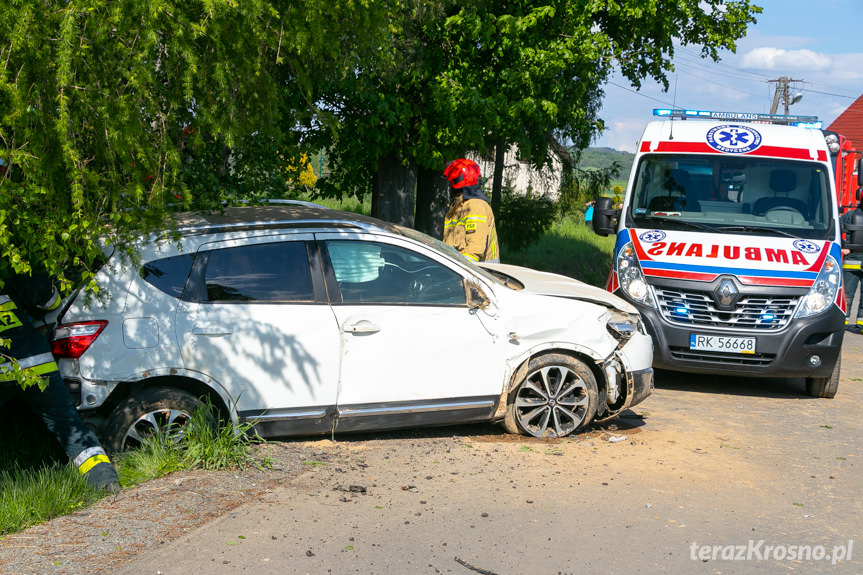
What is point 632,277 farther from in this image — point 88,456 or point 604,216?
point 88,456

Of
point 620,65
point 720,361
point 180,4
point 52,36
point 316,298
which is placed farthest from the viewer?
point 620,65

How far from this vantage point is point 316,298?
579 centimetres

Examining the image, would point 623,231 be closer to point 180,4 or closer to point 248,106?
point 248,106

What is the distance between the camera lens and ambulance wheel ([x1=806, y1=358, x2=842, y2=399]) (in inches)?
336

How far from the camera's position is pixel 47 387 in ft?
16.4

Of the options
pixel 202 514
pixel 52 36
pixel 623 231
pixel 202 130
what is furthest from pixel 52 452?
pixel 623 231

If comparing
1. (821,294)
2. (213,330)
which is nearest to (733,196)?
A: (821,294)

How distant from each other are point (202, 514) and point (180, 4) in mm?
2635

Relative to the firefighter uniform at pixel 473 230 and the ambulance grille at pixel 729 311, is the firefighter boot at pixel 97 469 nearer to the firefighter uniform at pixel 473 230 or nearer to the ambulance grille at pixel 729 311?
the firefighter uniform at pixel 473 230

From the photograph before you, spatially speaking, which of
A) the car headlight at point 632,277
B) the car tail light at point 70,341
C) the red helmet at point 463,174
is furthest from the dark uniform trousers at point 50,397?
the car headlight at point 632,277

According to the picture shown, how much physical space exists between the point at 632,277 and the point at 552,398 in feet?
8.58

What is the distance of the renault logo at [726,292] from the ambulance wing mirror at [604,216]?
1519 mm

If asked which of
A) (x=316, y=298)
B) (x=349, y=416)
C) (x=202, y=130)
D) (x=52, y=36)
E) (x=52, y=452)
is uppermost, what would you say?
(x=52, y=36)

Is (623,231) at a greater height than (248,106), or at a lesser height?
lesser
